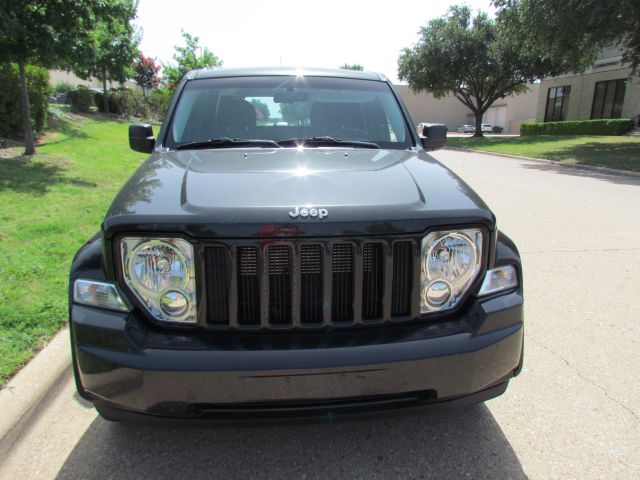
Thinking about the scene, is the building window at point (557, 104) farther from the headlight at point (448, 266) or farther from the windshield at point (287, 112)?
the headlight at point (448, 266)

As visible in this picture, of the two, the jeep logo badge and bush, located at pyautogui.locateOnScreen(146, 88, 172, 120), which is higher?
bush, located at pyautogui.locateOnScreen(146, 88, 172, 120)

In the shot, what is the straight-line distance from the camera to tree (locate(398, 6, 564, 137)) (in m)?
31.8

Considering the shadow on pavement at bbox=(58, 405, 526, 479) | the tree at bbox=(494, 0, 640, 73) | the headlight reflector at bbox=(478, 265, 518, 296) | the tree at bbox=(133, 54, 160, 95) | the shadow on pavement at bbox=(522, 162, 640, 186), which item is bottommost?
the shadow on pavement at bbox=(58, 405, 526, 479)

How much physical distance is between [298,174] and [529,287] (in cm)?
309

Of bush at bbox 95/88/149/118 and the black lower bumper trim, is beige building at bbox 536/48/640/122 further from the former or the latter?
the black lower bumper trim

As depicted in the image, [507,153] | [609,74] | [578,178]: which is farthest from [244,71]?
[609,74]

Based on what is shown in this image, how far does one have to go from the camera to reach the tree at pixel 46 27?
9.08 m

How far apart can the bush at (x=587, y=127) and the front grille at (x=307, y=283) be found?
32681 millimetres

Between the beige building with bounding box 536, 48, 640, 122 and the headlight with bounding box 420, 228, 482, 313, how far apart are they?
108 ft

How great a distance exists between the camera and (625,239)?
6086 mm

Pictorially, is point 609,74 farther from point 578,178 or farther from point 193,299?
point 193,299

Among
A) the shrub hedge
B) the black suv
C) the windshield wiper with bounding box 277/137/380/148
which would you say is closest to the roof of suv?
the windshield wiper with bounding box 277/137/380/148

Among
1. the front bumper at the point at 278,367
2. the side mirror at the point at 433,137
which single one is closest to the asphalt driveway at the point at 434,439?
the front bumper at the point at 278,367

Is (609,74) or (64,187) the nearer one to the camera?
(64,187)
